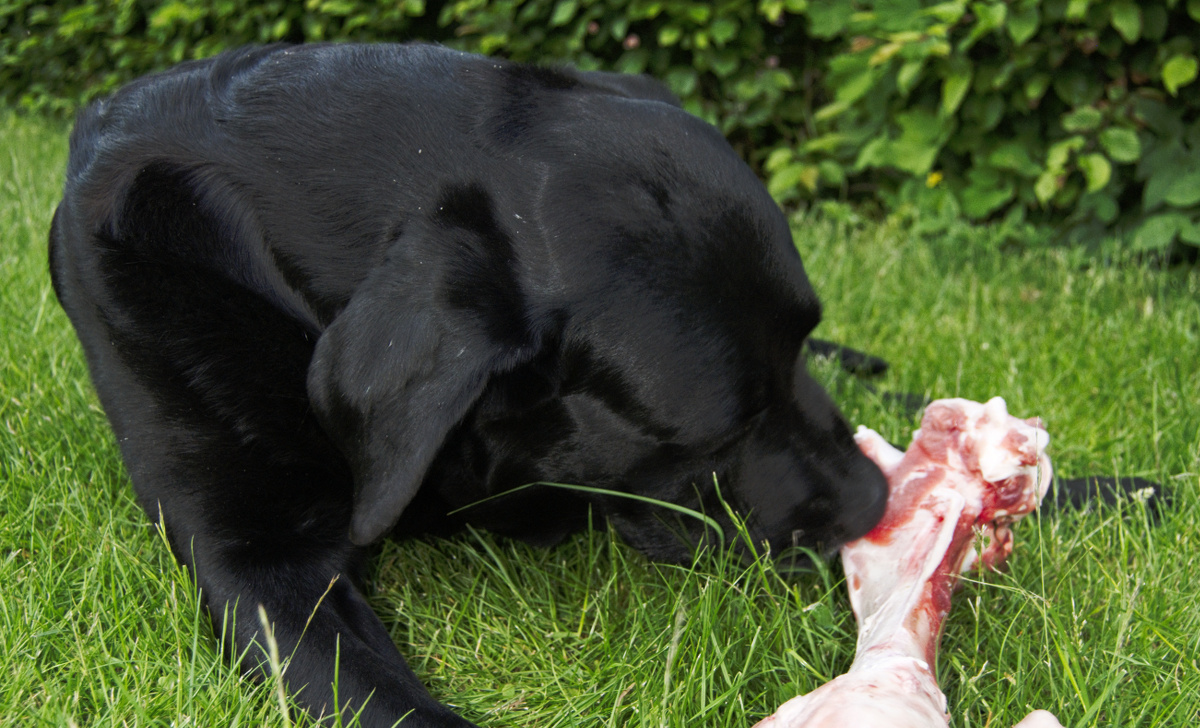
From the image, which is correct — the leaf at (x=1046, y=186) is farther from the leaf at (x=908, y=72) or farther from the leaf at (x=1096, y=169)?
the leaf at (x=908, y=72)

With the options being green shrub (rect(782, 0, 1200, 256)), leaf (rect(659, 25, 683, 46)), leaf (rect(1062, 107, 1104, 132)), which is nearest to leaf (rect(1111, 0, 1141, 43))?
green shrub (rect(782, 0, 1200, 256))

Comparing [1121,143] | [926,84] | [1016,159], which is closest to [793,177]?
[926,84]

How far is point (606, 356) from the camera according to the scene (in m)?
1.57

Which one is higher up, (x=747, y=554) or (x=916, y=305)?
(x=747, y=554)

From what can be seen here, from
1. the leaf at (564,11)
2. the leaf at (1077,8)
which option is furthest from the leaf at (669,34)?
the leaf at (1077,8)

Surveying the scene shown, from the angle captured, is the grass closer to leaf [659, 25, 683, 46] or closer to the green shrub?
the green shrub

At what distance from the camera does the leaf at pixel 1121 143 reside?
138 inches

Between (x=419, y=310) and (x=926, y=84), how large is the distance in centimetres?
324

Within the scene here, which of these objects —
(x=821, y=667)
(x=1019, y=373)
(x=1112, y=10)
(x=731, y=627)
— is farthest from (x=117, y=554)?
(x=1112, y=10)

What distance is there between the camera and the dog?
154 centimetres

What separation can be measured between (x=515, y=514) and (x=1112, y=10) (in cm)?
286

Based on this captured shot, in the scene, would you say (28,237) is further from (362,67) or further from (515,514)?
(515,514)

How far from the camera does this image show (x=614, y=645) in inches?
65.0

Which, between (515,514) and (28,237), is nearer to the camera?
(515,514)
